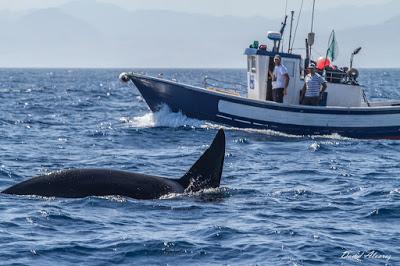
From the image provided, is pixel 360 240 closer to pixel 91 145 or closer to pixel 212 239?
pixel 212 239

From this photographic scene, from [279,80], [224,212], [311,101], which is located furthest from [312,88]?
[224,212]

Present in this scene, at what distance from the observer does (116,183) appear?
14.2 m

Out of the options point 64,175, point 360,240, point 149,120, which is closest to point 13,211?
point 64,175

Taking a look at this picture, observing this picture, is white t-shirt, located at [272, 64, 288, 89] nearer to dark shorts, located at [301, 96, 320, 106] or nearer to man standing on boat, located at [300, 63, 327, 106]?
man standing on boat, located at [300, 63, 327, 106]

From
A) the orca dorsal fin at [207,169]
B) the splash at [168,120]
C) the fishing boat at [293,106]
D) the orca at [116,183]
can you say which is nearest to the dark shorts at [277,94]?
the fishing boat at [293,106]

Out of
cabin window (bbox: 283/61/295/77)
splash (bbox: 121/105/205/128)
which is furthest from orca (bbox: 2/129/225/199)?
splash (bbox: 121/105/205/128)

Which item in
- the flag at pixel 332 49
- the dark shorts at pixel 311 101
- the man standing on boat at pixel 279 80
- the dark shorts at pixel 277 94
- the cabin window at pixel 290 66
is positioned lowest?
the dark shorts at pixel 311 101

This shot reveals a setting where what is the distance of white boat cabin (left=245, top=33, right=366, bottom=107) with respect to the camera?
Answer: 92.6ft

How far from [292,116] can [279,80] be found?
123 centimetres

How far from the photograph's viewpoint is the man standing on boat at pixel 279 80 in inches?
1073

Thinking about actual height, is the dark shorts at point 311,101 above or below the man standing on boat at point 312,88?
below

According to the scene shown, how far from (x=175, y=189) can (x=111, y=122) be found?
1915 cm

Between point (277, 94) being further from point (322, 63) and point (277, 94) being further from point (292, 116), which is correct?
point (322, 63)

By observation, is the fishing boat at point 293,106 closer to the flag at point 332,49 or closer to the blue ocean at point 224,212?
the flag at point 332,49
